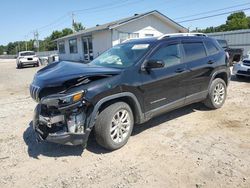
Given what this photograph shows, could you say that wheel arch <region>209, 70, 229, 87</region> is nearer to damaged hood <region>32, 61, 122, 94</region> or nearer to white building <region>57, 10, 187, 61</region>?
damaged hood <region>32, 61, 122, 94</region>

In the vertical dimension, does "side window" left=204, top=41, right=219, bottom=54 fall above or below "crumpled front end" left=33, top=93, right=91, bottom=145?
above

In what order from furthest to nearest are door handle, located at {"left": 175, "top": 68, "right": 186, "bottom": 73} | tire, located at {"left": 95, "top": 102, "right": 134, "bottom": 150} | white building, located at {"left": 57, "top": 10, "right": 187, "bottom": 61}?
white building, located at {"left": 57, "top": 10, "right": 187, "bottom": 61}, door handle, located at {"left": 175, "top": 68, "right": 186, "bottom": 73}, tire, located at {"left": 95, "top": 102, "right": 134, "bottom": 150}

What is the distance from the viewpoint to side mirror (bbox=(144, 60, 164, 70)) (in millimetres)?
4383

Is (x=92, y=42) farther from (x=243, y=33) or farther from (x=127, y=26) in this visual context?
(x=243, y=33)

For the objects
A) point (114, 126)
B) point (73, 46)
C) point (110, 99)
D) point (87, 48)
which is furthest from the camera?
point (73, 46)

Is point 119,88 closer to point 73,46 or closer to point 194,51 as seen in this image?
point 194,51

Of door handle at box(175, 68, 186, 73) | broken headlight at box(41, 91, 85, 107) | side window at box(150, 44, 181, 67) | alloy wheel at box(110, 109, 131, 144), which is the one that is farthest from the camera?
door handle at box(175, 68, 186, 73)

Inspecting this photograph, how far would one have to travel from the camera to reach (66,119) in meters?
3.77

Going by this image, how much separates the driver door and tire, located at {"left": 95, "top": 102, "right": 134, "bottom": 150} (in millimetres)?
453

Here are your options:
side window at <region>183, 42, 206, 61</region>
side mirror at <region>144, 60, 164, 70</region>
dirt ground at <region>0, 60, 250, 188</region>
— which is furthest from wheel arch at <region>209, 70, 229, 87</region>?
side mirror at <region>144, 60, 164, 70</region>

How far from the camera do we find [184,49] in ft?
17.4

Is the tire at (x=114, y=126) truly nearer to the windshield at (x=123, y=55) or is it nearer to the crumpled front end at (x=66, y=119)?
the crumpled front end at (x=66, y=119)

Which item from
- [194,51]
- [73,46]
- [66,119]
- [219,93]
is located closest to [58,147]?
[66,119]

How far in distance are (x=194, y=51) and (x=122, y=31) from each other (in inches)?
612
